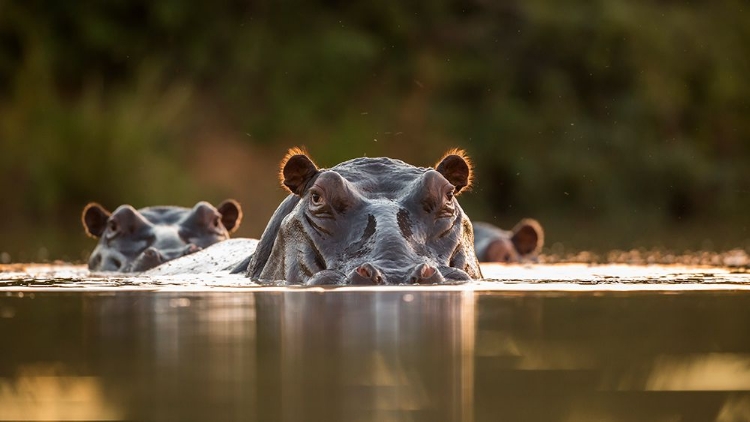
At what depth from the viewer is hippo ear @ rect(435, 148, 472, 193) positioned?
290 inches

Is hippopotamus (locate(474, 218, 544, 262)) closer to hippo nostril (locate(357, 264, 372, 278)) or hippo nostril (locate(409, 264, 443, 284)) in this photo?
hippo nostril (locate(409, 264, 443, 284))

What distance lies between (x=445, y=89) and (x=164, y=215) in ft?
46.5

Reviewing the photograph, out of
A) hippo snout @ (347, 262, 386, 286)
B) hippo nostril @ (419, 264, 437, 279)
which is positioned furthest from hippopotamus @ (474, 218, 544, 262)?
hippo snout @ (347, 262, 386, 286)

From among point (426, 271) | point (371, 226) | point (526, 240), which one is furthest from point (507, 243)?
point (426, 271)

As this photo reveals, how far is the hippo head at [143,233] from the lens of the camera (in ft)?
33.0

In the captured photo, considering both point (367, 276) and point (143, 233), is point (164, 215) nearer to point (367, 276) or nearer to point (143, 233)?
point (143, 233)

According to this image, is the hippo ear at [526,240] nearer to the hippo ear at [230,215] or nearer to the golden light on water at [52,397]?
the hippo ear at [230,215]

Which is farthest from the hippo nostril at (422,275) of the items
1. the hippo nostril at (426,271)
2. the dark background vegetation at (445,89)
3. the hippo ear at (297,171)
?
the dark background vegetation at (445,89)

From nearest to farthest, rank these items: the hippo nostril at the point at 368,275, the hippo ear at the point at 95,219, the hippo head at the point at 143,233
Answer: the hippo nostril at the point at 368,275
the hippo head at the point at 143,233
the hippo ear at the point at 95,219

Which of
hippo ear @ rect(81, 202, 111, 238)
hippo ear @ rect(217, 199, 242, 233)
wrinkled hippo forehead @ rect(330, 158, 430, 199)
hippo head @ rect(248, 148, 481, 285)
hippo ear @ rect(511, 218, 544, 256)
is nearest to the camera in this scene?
hippo head @ rect(248, 148, 481, 285)

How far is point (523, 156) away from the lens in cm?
2377

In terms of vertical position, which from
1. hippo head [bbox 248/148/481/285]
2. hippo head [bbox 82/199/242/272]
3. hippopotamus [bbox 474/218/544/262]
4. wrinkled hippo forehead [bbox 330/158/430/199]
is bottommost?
hippopotamus [bbox 474/218/544/262]

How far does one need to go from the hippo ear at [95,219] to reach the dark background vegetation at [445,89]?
10.3m

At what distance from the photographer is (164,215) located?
10945mm
